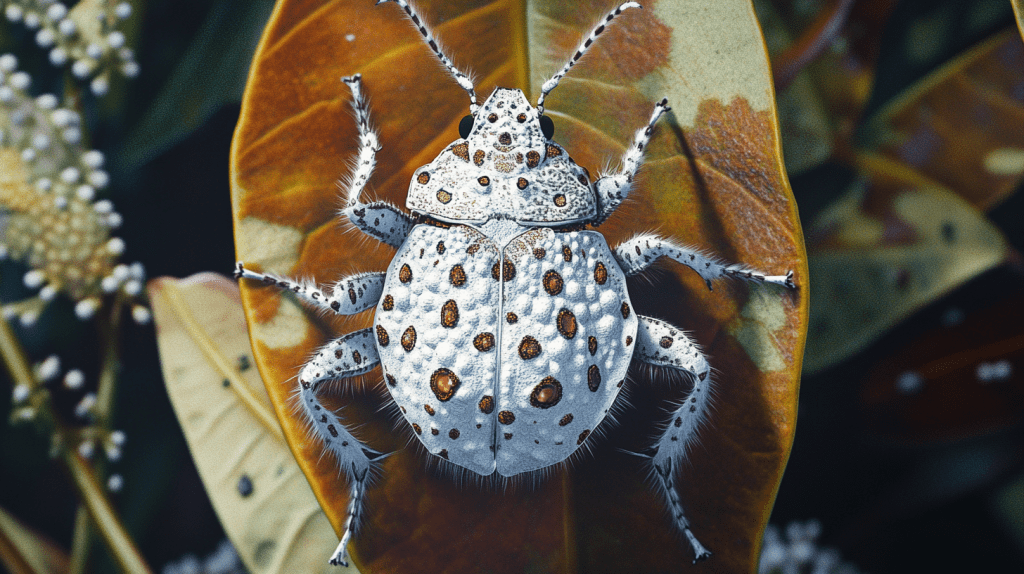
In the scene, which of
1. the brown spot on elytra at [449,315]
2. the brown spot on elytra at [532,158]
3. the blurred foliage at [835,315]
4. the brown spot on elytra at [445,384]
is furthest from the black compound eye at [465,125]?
the blurred foliage at [835,315]

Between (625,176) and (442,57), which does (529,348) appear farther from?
(442,57)

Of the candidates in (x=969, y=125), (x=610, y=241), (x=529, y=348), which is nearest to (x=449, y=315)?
(x=529, y=348)

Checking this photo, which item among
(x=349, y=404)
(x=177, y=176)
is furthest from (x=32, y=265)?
(x=349, y=404)

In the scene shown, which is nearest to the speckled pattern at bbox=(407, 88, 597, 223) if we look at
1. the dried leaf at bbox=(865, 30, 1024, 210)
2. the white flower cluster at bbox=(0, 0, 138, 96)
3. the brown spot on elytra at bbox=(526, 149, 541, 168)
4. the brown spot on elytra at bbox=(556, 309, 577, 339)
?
the brown spot on elytra at bbox=(526, 149, 541, 168)

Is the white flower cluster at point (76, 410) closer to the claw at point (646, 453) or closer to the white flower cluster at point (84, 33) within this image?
the white flower cluster at point (84, 33)

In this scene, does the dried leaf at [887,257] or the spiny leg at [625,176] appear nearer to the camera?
the spiny leg at [625,176]

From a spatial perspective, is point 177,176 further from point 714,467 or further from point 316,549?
point 714,467
